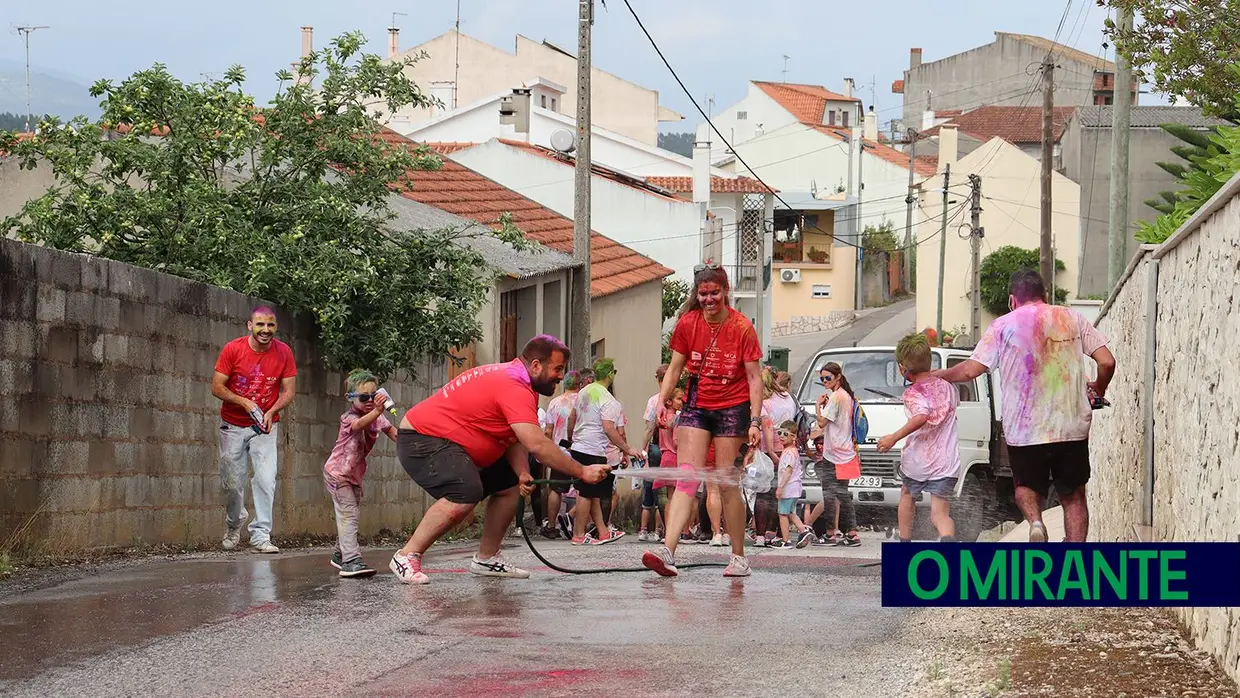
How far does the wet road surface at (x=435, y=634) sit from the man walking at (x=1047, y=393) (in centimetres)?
116

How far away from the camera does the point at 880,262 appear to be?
78750 mm

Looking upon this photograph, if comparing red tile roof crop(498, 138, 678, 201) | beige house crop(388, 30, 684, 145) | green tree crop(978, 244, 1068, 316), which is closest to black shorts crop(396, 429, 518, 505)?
red tile roof crop(498, 138, 678, 201)

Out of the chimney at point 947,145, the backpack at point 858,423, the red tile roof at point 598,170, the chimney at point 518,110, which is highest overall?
the chimney at point 947,145

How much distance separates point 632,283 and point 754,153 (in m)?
53.4

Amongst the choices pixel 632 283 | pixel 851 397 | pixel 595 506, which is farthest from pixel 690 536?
pixel 632 283

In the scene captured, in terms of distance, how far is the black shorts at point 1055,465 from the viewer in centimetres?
911

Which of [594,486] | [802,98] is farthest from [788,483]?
[802,98]

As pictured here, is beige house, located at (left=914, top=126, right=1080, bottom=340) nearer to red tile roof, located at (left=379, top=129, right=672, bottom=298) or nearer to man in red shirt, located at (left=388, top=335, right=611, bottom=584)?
red tile roof, located at (left=379, top=129, right=672, bottom=298)

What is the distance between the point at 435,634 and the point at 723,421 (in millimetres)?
3066

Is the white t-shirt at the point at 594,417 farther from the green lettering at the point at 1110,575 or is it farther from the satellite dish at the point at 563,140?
the satellite dish at the point at 563,140

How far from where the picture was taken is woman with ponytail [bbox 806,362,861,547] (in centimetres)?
1507

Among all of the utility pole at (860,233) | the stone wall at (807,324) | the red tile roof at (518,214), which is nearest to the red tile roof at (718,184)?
the stone wall at (807,324)

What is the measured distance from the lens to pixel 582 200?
73.9 ft

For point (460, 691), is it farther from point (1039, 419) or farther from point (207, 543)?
point (207, 543)
